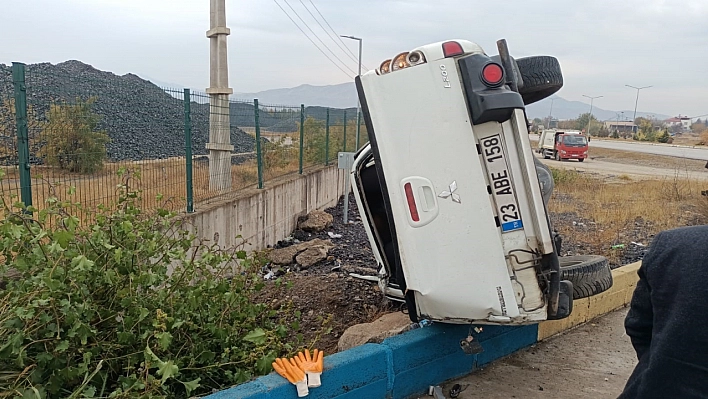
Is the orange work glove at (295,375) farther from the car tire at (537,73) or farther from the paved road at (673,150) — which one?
the paved road at (673,150)

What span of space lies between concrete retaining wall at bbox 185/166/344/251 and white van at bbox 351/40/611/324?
3.23 m

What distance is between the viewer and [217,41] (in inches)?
427

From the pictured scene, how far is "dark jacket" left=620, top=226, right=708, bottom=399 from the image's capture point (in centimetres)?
164

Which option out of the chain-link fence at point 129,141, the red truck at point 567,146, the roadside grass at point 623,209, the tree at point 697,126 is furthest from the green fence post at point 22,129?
the tree at point 697,126

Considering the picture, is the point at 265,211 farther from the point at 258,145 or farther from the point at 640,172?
the point at 640,172

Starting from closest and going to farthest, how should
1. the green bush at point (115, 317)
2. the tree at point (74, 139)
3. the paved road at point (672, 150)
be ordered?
1. the green bush at point (115, 317)
2. the tree at point (74, 139)
3. the paved road at point (672, 150)

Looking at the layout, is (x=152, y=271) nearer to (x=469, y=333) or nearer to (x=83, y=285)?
(x=83, y=285)

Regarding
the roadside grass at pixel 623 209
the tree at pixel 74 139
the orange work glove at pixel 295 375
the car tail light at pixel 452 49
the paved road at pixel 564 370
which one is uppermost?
the car tail light at pixel 452 49

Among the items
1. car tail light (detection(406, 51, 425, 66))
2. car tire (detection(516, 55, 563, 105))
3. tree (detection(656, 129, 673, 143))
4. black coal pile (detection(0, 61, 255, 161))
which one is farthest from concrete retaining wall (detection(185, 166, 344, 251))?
tree (detection(656, 129, 673, 143))

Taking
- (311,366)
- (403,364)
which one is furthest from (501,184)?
(311,366)

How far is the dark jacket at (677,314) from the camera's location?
5.39ft

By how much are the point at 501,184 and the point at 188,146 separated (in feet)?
17.1

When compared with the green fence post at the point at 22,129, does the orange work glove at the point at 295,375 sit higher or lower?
lower

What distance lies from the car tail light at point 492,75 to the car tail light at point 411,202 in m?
0.74
